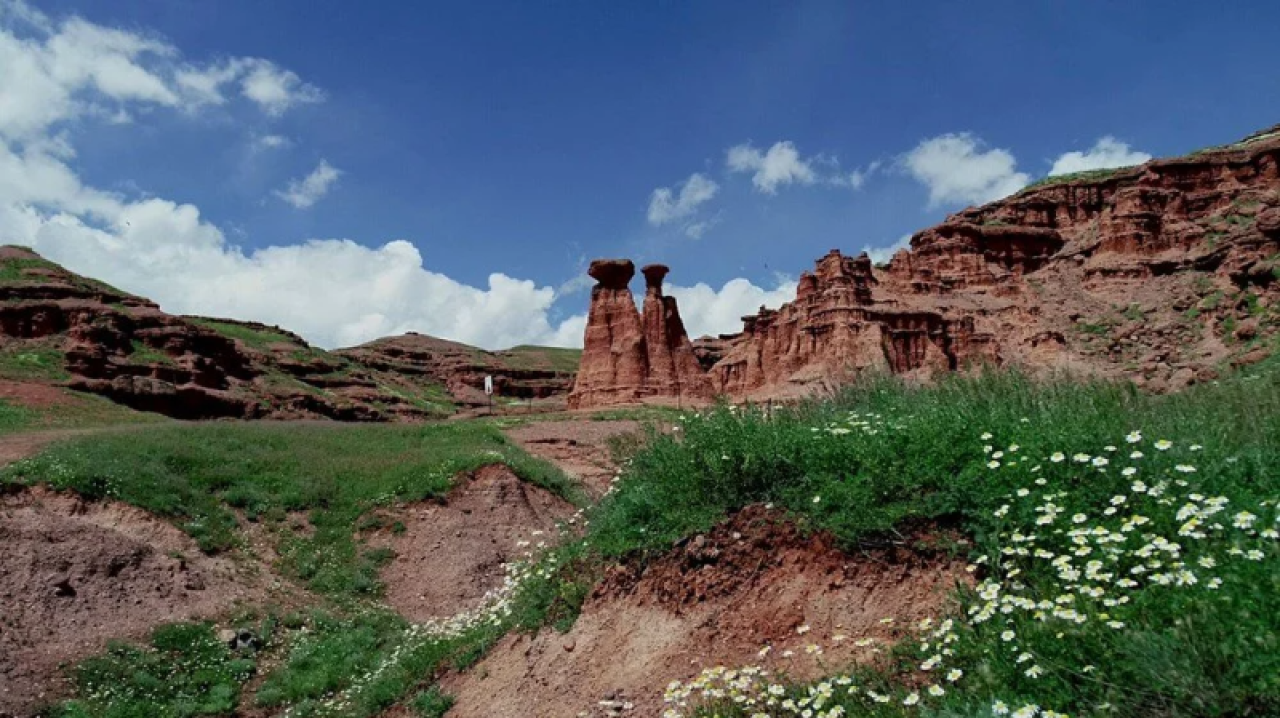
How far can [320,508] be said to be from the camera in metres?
19.2

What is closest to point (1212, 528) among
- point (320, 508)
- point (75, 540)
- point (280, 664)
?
point (280, 664)

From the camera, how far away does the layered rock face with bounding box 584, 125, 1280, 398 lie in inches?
1993

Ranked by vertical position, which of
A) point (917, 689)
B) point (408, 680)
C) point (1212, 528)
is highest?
point (1212, 528)

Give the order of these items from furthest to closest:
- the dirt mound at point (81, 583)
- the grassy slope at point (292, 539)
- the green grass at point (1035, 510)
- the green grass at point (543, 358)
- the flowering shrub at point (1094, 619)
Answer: the green grass at point (543, 358)
the dirt mound at point (81, 583)
the grassy slope at point (292, 539)
the green grass at point (1035, 510)
the flowering shrub at point (1094, 619)

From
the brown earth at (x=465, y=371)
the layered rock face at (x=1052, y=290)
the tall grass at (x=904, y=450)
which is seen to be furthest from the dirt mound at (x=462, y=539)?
the brown earth at (x=465, y=371)

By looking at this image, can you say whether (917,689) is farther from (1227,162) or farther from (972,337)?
(1227,162)

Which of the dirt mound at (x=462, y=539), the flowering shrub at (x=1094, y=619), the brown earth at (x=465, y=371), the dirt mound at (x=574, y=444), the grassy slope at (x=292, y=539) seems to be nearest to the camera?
the flowering shrub at (x=1094, y=619)

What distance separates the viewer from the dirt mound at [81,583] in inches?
425

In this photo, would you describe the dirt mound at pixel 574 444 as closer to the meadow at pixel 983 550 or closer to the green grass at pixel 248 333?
the meadow at pixel 983 550

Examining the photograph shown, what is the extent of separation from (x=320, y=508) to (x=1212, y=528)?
18551mm

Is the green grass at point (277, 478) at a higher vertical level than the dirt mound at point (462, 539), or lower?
higher

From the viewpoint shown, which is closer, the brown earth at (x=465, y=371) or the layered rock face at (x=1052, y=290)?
the layered rock face at (x=1052, y=290)

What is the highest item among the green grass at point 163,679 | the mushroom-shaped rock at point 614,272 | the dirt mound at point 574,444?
the mushroom-shaped rock at point 614,272

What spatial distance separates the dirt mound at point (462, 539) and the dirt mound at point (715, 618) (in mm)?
7480
